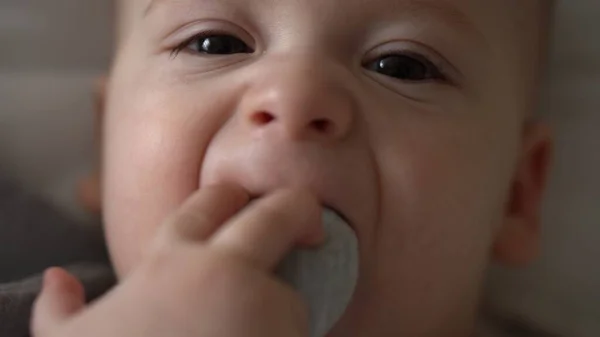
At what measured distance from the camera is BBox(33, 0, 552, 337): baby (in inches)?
25.1

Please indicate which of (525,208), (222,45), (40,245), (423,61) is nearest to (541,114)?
(525,208)

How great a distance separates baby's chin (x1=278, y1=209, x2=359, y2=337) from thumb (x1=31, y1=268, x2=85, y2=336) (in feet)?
0.57

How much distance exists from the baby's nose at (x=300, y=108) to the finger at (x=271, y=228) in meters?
0.06

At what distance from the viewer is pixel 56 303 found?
0.75 metres

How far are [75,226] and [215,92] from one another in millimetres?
414

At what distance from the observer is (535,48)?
1037 millimetres

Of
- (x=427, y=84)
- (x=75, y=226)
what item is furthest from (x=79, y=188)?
(x=427, y=84)

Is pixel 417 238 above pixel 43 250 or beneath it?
above

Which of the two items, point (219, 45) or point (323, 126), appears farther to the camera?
point (219, 45)

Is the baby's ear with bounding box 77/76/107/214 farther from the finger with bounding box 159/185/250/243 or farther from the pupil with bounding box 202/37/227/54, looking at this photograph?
the finger with bounding box 159/185/250/243

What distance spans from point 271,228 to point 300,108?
0.39 feet

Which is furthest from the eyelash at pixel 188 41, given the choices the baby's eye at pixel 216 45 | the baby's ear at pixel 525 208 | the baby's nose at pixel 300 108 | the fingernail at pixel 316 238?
the baby's ear at pixel 525 208

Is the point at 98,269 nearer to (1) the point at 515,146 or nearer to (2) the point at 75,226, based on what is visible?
(2) the point at 75,226

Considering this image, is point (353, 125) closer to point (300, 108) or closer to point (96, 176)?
point (300, 108)
